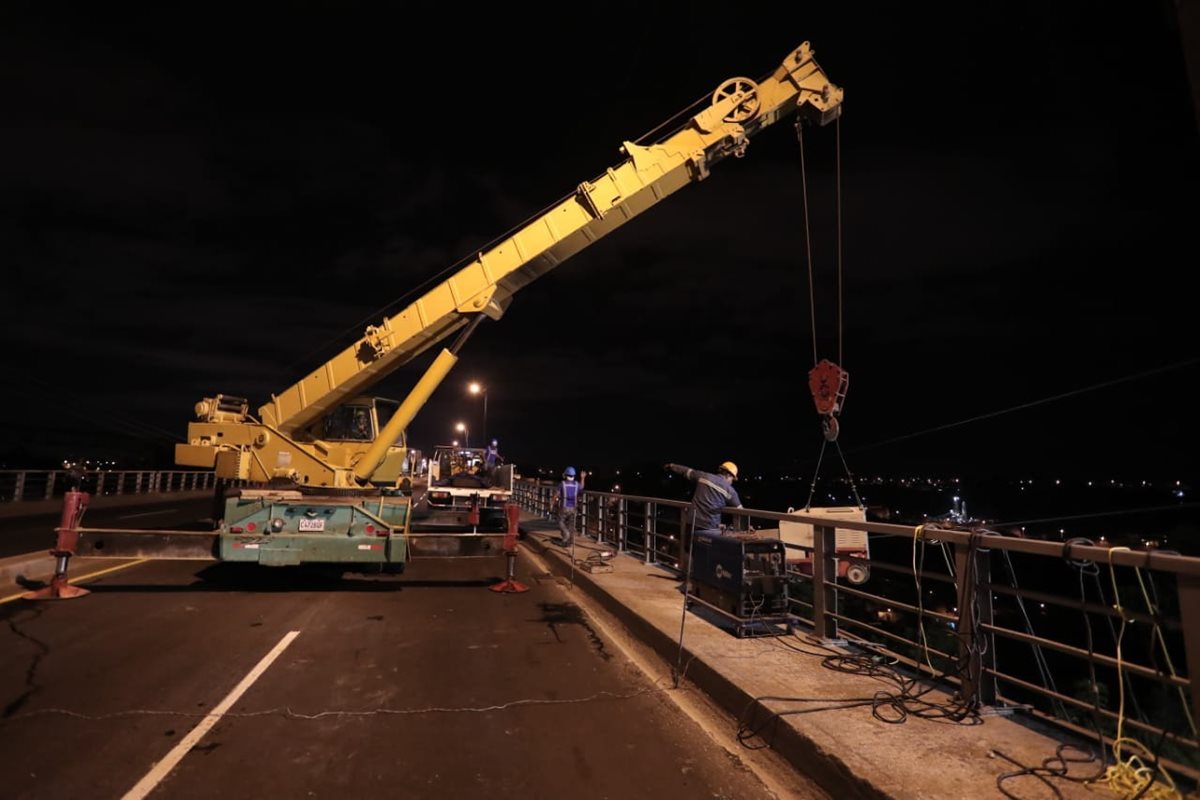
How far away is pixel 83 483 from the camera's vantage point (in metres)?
26.7

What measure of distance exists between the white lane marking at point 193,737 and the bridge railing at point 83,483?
15.3 meters

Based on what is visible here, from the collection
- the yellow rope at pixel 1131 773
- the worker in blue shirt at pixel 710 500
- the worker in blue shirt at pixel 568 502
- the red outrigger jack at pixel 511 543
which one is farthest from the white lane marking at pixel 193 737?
the worker in blue shirt at pixel 568 502

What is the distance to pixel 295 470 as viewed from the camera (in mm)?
12000

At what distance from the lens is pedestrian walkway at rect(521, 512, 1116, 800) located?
3773mm

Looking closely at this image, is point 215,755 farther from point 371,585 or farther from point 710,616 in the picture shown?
point 371,585

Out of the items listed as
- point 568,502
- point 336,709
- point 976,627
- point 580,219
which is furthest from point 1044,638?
point 568,502

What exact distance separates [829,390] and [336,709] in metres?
6.28

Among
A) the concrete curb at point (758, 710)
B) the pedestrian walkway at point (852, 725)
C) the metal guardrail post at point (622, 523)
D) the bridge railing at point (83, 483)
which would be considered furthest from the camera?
the bridge railing at point (83, 483)

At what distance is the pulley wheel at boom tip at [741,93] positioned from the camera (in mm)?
11156

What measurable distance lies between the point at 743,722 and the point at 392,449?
9.42 meters

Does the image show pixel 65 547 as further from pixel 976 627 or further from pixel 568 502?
pixel 976 627

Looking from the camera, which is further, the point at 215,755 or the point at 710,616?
the point at 710,616

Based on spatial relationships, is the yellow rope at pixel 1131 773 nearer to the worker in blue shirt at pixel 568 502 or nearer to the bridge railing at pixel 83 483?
the worker in blue shirt at pixel 568 502

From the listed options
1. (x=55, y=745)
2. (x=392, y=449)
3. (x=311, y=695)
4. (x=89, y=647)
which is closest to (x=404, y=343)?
(x=392, y=449)
